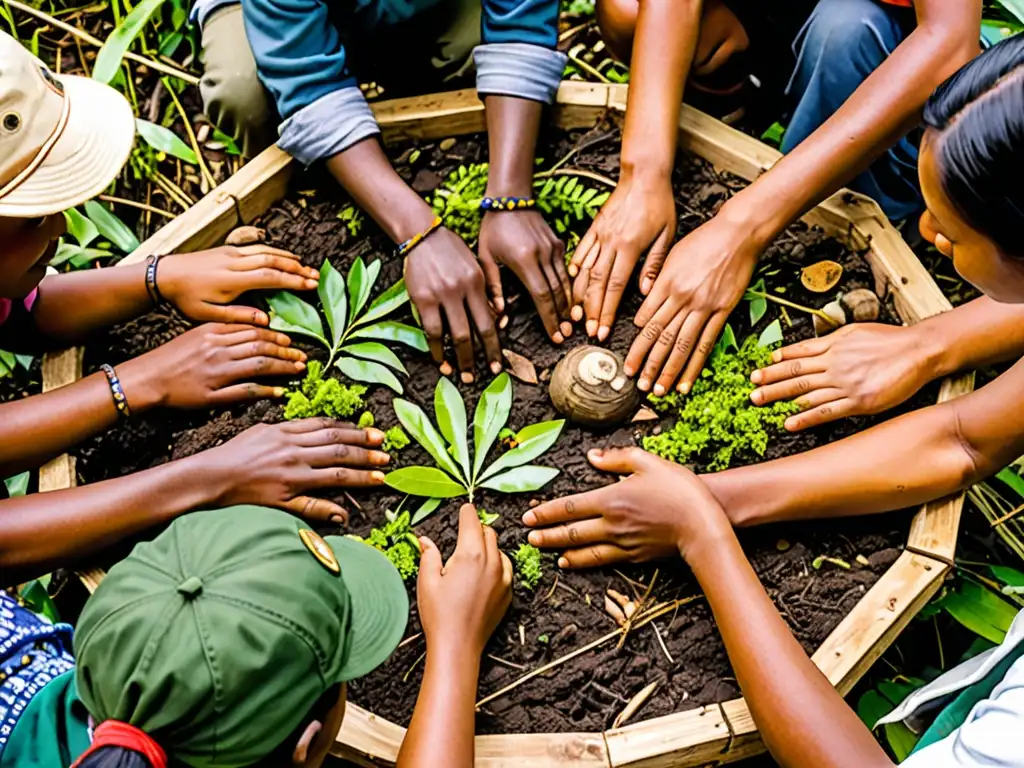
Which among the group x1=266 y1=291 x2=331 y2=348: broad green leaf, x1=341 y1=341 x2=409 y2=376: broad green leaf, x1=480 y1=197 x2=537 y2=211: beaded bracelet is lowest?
x1=341 y1=341 x2=409 y2=376: broad green leaf

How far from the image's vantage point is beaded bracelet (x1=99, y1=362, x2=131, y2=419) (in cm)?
184

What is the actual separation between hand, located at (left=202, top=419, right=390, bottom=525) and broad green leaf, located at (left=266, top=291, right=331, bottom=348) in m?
0.24

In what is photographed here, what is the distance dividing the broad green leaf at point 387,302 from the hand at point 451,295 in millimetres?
99

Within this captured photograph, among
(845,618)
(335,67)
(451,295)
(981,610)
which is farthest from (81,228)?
(981,610)

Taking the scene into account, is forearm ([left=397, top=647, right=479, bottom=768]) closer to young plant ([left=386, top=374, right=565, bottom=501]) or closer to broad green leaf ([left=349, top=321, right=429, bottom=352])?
young plant ([left=386, top=374, right=565, bottom=501])

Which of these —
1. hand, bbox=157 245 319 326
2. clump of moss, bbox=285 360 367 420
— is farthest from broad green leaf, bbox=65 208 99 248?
clump of moss, bbox=285 360 367 420

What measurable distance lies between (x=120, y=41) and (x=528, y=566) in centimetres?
A: 195

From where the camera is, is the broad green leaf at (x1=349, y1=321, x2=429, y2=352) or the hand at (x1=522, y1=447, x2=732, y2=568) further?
the broad green leaf at (x1=349, y1=321, x2=429, y2=352)

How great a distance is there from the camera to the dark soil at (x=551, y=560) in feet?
5.54

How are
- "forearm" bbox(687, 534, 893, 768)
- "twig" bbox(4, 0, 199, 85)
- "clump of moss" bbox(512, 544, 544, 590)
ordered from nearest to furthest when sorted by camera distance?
"forearm" bbox(687, 534, 893, 768) → "clump of moss" bbox(512, 544, 544, 590) → "twig" bbox(4, 0, 199, 85)

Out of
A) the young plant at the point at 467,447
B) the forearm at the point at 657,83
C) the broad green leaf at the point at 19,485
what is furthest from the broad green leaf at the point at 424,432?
the broad green leaf at the point at 19,485

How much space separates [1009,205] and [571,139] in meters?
1.19

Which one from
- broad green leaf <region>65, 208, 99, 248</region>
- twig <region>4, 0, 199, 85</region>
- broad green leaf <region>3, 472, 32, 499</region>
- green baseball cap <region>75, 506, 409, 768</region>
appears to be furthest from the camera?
twig <region>4, 0, 199, 85</region>

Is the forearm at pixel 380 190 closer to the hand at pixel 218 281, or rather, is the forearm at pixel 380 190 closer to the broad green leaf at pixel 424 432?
the hand at pixel 218 281
